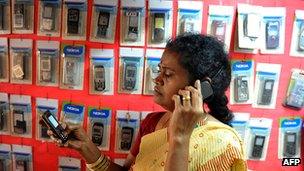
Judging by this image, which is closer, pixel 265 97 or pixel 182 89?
pixel 182 89

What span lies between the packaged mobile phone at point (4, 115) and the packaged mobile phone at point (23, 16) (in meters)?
0.30

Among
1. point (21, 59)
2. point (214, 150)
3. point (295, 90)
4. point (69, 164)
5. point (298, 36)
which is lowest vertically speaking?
point (69, 164)

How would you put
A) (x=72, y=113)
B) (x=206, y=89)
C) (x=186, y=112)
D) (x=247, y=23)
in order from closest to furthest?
(x=186, y=112)
(x=206, y=89)
(x=247, y=23)
(x=72, y=113)

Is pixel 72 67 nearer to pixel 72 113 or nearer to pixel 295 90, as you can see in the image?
pixel 72 113

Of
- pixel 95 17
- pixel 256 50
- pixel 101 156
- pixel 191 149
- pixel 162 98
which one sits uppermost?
pixel 95 17

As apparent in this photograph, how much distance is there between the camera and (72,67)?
1620 millimetres

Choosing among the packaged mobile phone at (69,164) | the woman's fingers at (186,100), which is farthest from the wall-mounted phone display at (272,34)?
the packaged mobile phone at (69,164)

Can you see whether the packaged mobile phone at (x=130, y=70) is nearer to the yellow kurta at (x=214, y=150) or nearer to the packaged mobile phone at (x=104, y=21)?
the packaged mobile phone at (x=104, y=21)

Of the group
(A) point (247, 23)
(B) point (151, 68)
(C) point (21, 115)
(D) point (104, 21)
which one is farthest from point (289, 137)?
(C) point (21, 115)

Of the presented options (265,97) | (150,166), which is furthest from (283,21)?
(150,166)

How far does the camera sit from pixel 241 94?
5.38 feet

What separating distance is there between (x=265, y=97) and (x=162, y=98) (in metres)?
0.66

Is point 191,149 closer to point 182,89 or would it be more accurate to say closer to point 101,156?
point 182,89

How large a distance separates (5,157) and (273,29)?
1.31m
